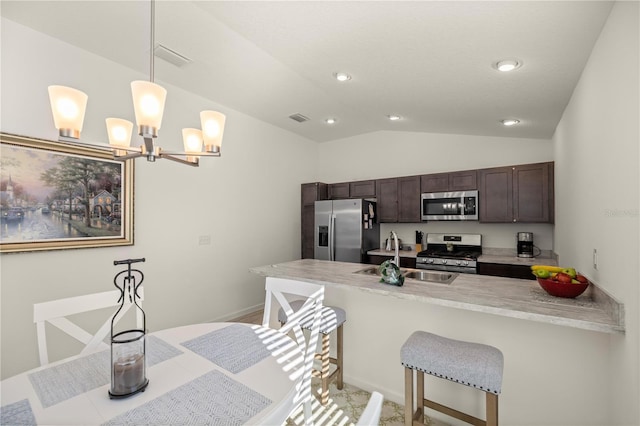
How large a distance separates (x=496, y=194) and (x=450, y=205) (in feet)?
1.84

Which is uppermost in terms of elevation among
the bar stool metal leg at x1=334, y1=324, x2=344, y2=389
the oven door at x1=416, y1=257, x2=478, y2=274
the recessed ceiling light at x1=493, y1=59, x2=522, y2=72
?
the recessed ceiling light at x1=493, y1=59, x2=522, y2=72

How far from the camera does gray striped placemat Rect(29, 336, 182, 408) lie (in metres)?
1.05

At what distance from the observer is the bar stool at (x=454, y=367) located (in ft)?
4.54

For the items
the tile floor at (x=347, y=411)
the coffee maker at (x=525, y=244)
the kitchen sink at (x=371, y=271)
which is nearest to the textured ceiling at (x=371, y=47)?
the coffee maker at (x=525, y=244)

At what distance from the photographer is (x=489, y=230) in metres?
4.14

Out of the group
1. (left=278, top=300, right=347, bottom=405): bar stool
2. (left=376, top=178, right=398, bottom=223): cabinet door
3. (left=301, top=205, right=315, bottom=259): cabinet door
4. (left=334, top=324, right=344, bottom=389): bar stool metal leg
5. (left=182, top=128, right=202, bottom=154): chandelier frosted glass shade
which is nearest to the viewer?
(left=182, top=128, right=202, bottom=154): chandelier frosted glass shade

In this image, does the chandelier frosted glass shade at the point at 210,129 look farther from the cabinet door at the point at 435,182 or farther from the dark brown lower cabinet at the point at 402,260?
the cabinet door at the point at 435,182

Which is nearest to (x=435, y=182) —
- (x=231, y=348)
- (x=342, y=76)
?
(x=342, y=76)

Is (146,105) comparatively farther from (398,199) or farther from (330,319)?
(398,199)

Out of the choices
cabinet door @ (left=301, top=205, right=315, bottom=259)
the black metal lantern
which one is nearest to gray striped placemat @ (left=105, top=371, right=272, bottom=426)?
the black metal lantern

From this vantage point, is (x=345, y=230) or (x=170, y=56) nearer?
(x=170, y=56)

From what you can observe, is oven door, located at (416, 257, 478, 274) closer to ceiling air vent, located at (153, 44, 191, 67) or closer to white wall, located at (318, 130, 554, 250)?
white wall, located at (318, 130, 554, 250)

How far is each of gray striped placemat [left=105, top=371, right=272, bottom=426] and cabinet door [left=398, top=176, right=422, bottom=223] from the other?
3736 millimetres

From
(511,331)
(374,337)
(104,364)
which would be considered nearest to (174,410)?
(104,364)
